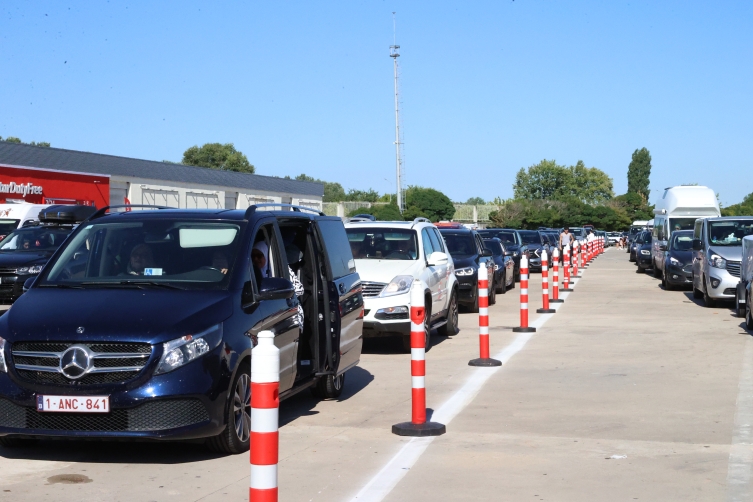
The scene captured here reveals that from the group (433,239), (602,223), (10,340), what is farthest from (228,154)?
(10,340)

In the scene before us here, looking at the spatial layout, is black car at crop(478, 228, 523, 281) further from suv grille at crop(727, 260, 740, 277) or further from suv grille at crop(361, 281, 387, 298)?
suv grille at crop(361, 281, 387, 298)

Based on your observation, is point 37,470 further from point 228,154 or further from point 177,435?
point 228,154

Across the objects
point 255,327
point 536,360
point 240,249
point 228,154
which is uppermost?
point 228,154

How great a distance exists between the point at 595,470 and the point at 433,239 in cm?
856

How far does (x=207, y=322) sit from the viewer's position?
6.28 meters

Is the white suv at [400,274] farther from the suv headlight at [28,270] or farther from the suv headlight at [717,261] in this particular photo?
the suv headlight at [28,270]

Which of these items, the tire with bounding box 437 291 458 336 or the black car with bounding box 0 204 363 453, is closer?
the black car with bounding box 0 204 363 453

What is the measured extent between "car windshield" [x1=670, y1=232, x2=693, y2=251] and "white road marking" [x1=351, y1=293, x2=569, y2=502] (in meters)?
14.3

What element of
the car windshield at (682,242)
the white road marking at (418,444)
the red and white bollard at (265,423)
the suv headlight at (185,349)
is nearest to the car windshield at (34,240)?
the white road marking at (418,444)

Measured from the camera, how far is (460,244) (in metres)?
20.3

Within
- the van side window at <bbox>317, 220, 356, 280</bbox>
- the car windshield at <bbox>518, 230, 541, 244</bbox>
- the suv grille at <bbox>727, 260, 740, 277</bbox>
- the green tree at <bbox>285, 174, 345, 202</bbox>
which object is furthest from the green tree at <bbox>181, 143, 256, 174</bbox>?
the van side window at <bbox>317, 220, 356, 280</bbox>

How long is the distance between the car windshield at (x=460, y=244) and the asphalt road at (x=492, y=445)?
7.57m

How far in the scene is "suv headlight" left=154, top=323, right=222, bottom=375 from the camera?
601 centimetres

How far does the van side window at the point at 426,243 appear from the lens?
1359 cm
